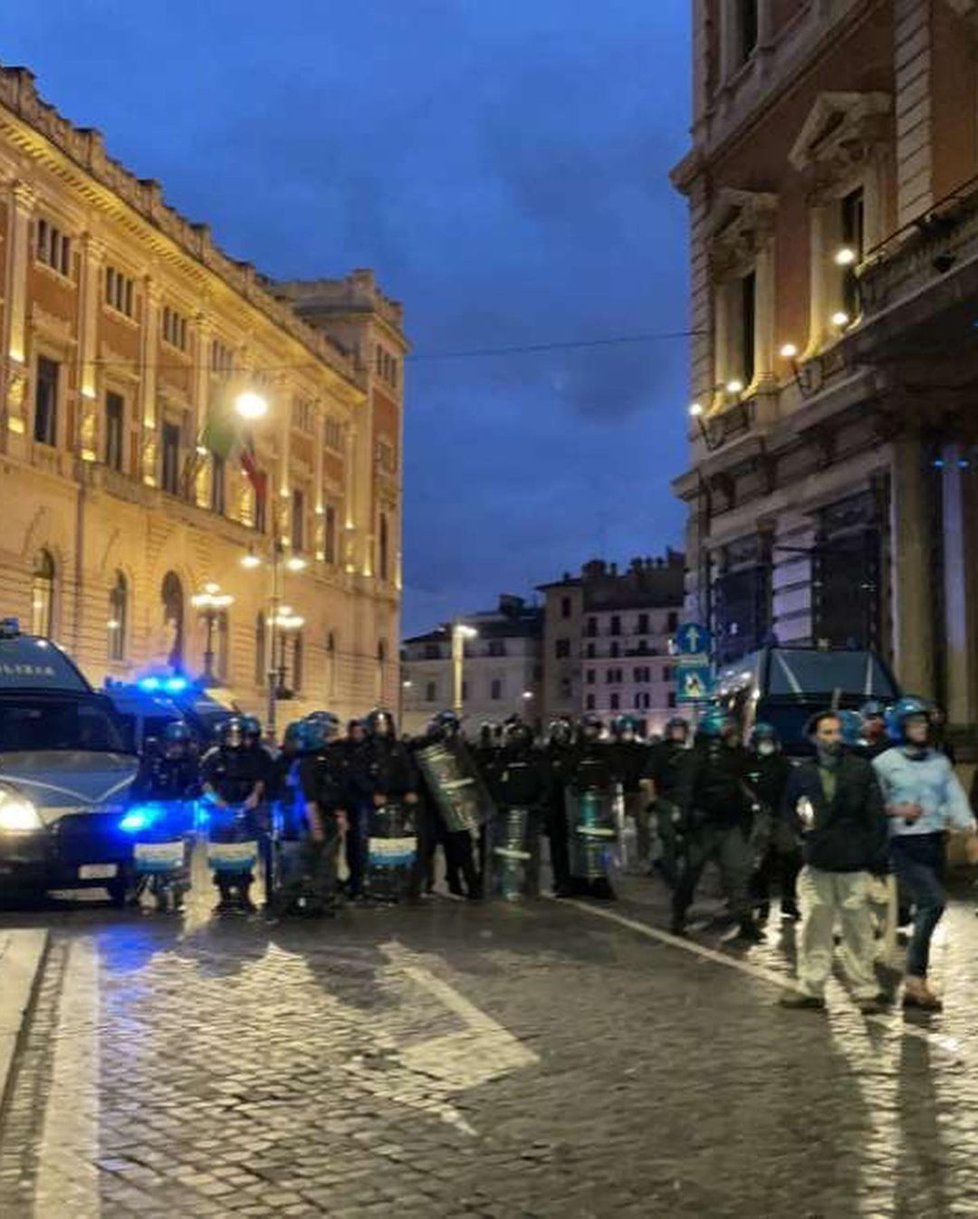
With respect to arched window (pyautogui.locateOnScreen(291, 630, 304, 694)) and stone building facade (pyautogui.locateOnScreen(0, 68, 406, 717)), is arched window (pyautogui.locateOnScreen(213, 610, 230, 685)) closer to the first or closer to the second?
stone building facade (pyautogui.locateOnScreen(0, 68, 406, 717))

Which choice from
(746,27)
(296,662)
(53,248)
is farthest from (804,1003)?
(296,662)

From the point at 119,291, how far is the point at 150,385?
10.7ft

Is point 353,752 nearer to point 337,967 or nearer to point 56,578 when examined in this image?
point 337,967

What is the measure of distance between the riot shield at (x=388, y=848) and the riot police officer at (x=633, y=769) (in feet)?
15.5

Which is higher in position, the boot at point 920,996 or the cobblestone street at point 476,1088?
the boot at point 920,996

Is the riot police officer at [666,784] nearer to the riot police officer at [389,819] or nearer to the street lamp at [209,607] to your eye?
the riot police officer at [389,819]

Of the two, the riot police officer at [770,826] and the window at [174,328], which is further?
the window at [174,328]

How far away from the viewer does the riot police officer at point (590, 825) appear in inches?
601

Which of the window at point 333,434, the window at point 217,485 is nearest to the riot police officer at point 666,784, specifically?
the window at point 217,485

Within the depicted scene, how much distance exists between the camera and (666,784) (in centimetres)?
1495

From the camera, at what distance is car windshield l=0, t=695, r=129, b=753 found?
606 inches

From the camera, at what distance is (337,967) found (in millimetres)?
10664

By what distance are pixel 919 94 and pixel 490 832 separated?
14036 millimetres

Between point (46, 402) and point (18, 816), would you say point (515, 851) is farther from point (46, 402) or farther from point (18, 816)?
point (46, 402)
